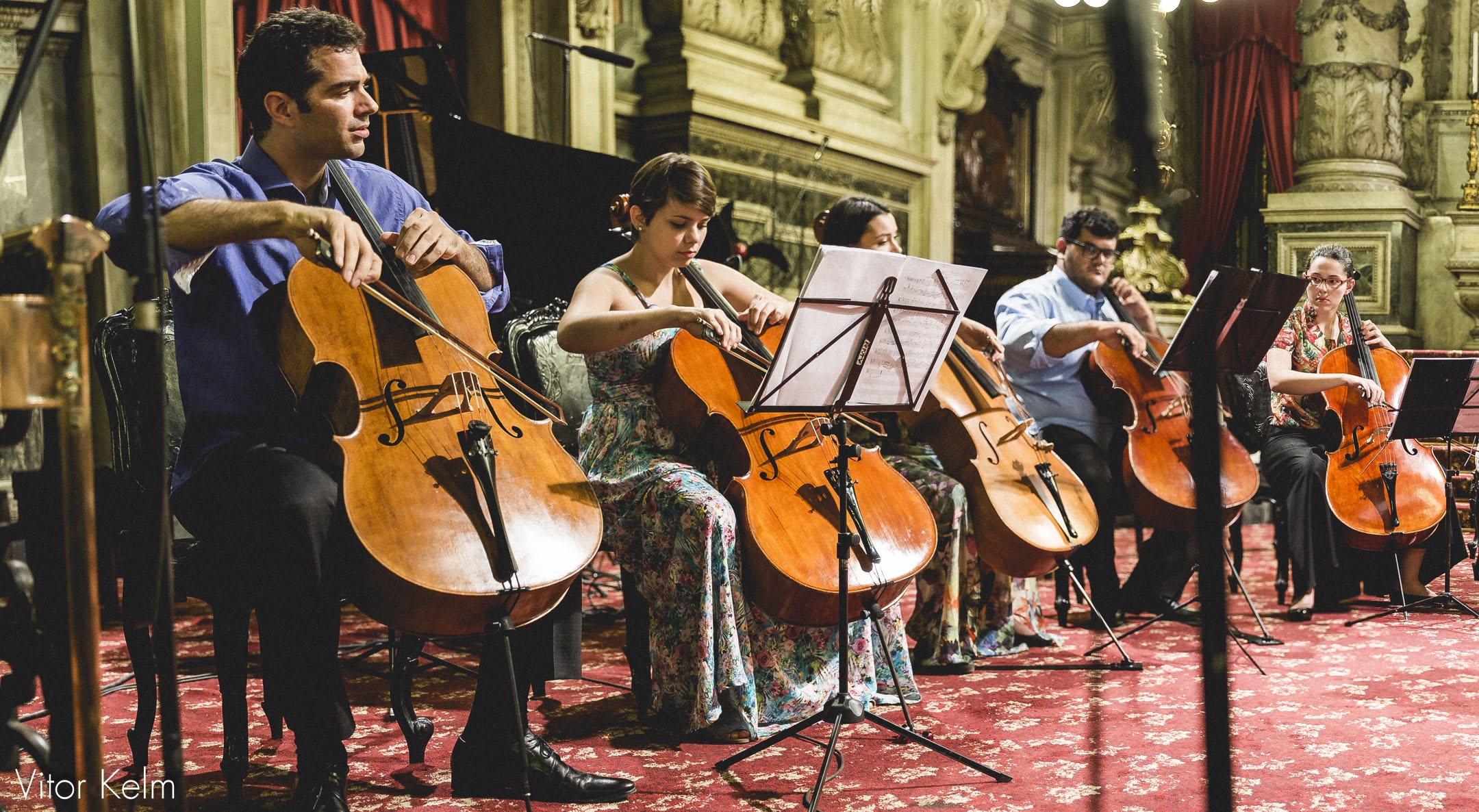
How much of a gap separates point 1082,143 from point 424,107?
8.03 m

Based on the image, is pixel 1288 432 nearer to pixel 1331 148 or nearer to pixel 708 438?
pixel 708 438

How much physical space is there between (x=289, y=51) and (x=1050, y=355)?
264 cm

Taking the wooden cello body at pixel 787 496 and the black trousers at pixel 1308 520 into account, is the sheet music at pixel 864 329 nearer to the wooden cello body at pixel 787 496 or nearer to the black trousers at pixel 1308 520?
the wooden cello body at pixel 787 496

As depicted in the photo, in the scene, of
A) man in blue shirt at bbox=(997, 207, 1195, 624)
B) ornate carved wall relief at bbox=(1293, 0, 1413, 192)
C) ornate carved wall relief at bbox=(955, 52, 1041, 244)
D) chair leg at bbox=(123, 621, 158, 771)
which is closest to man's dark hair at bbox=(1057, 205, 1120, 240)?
man in blue shirt at bbox=(997, 207, 1195, 624)

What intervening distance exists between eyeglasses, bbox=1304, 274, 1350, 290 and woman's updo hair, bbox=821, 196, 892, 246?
192cm

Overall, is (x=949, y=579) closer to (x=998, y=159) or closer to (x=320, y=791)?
(x=320, y=791)

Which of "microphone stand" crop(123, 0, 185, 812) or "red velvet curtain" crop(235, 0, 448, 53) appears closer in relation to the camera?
"microphone stand" crop(123, 0, 185, 812)

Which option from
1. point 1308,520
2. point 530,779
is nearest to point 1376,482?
point 1308,520

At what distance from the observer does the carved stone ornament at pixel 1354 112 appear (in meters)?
8.52

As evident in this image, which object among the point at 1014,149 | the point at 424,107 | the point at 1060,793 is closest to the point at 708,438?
the point at 1060,793

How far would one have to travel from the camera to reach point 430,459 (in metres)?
1.92

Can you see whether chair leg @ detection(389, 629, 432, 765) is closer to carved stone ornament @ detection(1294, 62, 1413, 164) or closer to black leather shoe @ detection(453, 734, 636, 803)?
black leather shoe @ detection(453, 734, 636, 803)

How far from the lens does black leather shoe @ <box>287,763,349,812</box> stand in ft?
6.35

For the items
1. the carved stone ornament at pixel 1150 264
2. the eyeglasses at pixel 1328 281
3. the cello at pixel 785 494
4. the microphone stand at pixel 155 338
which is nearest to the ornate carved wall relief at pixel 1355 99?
the carved stone ornament at pixel 1150 264
